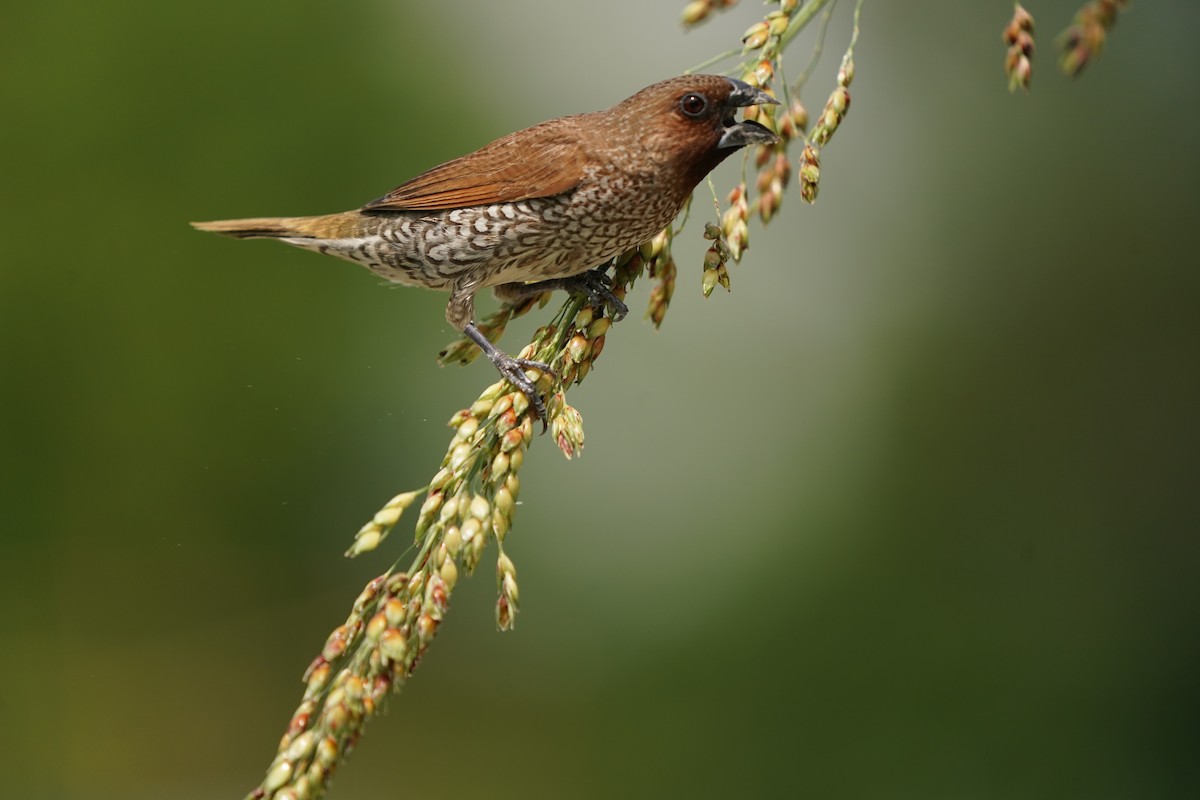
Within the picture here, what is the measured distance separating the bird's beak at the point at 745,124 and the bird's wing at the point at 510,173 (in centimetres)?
37

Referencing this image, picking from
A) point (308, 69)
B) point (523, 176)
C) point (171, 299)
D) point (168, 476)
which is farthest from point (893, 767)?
point (308, 69)

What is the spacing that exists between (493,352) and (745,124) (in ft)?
2.38

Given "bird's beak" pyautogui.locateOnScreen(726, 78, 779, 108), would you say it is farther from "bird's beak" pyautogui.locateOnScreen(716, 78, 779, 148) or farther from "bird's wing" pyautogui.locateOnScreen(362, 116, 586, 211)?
"bird's wing" pyautogui.locateOnScreen(362, 116, 586, 211)

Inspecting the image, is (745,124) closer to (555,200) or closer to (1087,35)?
(555,200)

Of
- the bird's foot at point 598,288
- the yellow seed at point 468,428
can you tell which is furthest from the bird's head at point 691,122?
the yellow seed at point 468,428

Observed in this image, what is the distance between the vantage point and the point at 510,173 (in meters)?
2.51

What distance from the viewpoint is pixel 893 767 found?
340 cm

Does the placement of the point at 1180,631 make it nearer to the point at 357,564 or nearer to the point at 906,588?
the point at 906,588

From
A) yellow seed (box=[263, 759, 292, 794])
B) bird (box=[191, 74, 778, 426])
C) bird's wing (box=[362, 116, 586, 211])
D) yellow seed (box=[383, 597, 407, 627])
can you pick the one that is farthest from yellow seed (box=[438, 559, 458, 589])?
bird's wing (box=[362, 116, 586, 211])

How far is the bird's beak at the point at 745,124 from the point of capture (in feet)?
7.11

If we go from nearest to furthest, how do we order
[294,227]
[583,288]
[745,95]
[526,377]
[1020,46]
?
[1020,46] < [526,377] < [745,95] < [583,288] < [294,227]

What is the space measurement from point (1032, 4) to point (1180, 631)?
7.50ft

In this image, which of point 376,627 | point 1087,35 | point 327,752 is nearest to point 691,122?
point 1087,35

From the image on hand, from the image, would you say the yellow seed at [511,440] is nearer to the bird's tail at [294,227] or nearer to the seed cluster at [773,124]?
the seed cluster at [773,124]
